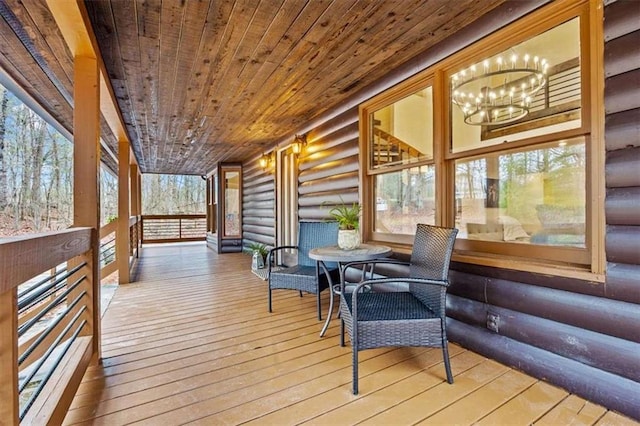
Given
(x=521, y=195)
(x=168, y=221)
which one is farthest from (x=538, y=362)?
(x=168, y=221)

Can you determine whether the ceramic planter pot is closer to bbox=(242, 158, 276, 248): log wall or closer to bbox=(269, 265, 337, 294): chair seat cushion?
bbox=(269, 265, 337, 294): chair seat cushion

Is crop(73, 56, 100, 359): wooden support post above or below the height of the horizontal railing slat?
above

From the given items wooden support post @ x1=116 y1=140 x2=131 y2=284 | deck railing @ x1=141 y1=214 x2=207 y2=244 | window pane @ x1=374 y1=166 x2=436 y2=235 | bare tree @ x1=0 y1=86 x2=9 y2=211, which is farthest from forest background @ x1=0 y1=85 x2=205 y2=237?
deck railing @ x1=141 y1=214 x2=207 y2=244

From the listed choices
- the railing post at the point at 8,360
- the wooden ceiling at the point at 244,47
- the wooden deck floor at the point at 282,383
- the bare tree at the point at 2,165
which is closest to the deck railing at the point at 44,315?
the railing post at the point at 8,360

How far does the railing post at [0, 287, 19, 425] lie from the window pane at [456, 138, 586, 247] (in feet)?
8.25

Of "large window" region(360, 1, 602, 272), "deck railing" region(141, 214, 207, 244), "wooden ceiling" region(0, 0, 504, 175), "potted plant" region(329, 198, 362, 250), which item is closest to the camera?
"large window" region(360, 1, 602, 272)

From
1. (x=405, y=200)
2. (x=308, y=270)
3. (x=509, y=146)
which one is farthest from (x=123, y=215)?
(x=509, y=146)

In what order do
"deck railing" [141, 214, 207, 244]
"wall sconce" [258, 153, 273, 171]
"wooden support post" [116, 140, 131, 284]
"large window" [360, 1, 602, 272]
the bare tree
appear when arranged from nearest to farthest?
"large window" [360, 1, 602, 272] < the bare tree < "wooden support post" [116, 140, 131, 284] < "wall sconce" [258, 153, 273, 171] < "deck railing" [141, 214, 207, 244]

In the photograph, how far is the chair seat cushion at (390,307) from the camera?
1.80 metres

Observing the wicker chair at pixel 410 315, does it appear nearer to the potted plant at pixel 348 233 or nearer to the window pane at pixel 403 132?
the potted plant at pixel 348 233

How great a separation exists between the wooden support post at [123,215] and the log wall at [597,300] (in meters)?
4.42

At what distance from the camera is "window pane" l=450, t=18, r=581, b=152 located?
5.97ft

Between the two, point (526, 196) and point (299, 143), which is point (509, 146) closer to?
point (526, 196)

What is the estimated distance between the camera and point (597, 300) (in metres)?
1.58
